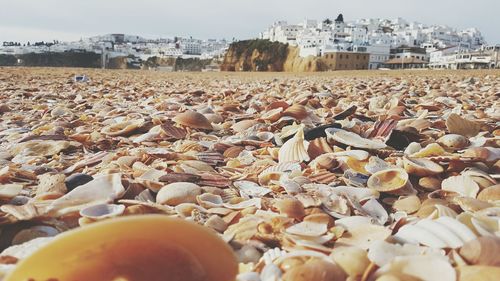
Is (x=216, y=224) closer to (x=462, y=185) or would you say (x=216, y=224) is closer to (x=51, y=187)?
(x=51, y=187)

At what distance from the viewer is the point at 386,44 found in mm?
83938

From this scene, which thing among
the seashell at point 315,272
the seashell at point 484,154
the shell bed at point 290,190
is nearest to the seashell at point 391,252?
the shell bed at point 290,190

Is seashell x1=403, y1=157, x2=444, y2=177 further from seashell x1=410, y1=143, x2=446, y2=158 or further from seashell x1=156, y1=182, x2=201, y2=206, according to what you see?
seashell x1=156, y1=182, x2=201, y2=206

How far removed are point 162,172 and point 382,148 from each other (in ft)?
3.76

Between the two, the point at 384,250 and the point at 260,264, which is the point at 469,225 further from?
the point at 260,264

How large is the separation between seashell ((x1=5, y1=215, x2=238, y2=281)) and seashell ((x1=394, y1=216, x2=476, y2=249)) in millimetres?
665

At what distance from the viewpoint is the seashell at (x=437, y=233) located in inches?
48.0

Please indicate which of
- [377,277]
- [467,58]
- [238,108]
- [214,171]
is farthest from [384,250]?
[467,58]

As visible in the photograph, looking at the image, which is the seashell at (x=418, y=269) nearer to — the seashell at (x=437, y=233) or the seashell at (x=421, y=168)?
the seashell at (x=437, y=233)

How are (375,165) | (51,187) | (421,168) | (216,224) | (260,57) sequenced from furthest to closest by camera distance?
(260,57)
(375,165)
(421,168)
(51,187)
(216,224)

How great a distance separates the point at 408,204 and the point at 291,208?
1.55 feet

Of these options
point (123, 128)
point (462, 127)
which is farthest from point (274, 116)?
point (462, 127)

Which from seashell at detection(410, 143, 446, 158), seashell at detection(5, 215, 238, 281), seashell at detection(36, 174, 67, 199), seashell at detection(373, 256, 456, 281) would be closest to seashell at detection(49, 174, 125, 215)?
seashell at detection(36, 174, 67, 199)

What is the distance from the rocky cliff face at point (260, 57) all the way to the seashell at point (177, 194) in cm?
5650
